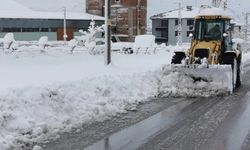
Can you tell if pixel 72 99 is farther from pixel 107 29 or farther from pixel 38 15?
pixel 38 15

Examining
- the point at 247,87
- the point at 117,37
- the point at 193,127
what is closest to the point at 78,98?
the point at 193,127

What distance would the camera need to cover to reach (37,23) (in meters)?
80.6

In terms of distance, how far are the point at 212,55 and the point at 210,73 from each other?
1221mm

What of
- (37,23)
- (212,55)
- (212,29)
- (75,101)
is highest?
(37,23)

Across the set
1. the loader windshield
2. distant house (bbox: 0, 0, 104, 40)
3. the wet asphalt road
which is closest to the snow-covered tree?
distant house (bbox: 0, 0, 104, 40)

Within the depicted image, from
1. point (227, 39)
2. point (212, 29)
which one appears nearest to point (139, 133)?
point (212, 29)

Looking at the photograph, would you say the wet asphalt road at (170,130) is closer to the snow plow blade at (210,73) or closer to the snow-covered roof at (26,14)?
the snow plow blade at (210,73)

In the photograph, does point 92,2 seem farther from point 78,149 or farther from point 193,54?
point 78,149

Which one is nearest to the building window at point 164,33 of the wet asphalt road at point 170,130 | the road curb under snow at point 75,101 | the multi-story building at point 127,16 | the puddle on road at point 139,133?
the multi-story building at point 127,16

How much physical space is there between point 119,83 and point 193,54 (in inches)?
138

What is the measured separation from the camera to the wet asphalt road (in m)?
8.39

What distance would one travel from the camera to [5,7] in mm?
91750

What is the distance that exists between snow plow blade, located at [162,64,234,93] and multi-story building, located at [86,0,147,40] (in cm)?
7344

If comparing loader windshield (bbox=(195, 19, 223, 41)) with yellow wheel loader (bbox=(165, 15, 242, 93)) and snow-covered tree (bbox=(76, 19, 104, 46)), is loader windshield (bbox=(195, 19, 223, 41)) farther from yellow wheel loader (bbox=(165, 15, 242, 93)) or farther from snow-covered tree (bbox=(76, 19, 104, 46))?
snow-covered tree (bbox=(76, 19, 104, 46))
